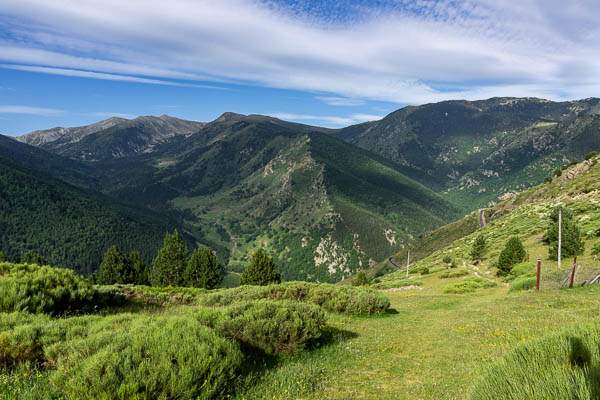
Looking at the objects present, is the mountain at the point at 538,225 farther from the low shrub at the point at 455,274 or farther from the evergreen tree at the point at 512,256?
the low shrub at the point at 455,274

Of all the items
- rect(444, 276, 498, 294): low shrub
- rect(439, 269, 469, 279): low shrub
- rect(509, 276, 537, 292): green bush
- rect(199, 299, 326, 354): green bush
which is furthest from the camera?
rect(439, 269, 469, 279): low shrub

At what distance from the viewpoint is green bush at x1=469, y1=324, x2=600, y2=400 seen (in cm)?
287

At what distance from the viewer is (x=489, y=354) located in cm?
816

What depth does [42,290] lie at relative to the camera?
10.3 metres

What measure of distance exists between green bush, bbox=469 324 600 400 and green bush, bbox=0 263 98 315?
38.3 ft

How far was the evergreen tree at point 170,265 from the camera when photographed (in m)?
65.2

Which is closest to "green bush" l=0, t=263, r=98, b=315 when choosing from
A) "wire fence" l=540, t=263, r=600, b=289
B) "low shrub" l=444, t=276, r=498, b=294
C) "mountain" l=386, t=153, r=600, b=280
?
"wire fence" l=540, t=263, r=600, b=289

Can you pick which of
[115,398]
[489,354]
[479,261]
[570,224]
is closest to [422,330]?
[489,354]

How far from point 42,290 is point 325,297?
1394 cm

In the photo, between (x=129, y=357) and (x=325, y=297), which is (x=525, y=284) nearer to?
(x=325, y=297)

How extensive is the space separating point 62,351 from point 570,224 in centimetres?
4221

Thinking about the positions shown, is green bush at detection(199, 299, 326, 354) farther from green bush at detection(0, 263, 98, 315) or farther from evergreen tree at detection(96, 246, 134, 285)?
evergreen tree at detection(96, 246, 134, 285)

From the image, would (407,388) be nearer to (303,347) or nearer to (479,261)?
(303,347)

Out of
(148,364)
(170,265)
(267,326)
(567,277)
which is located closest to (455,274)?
(567,277)
